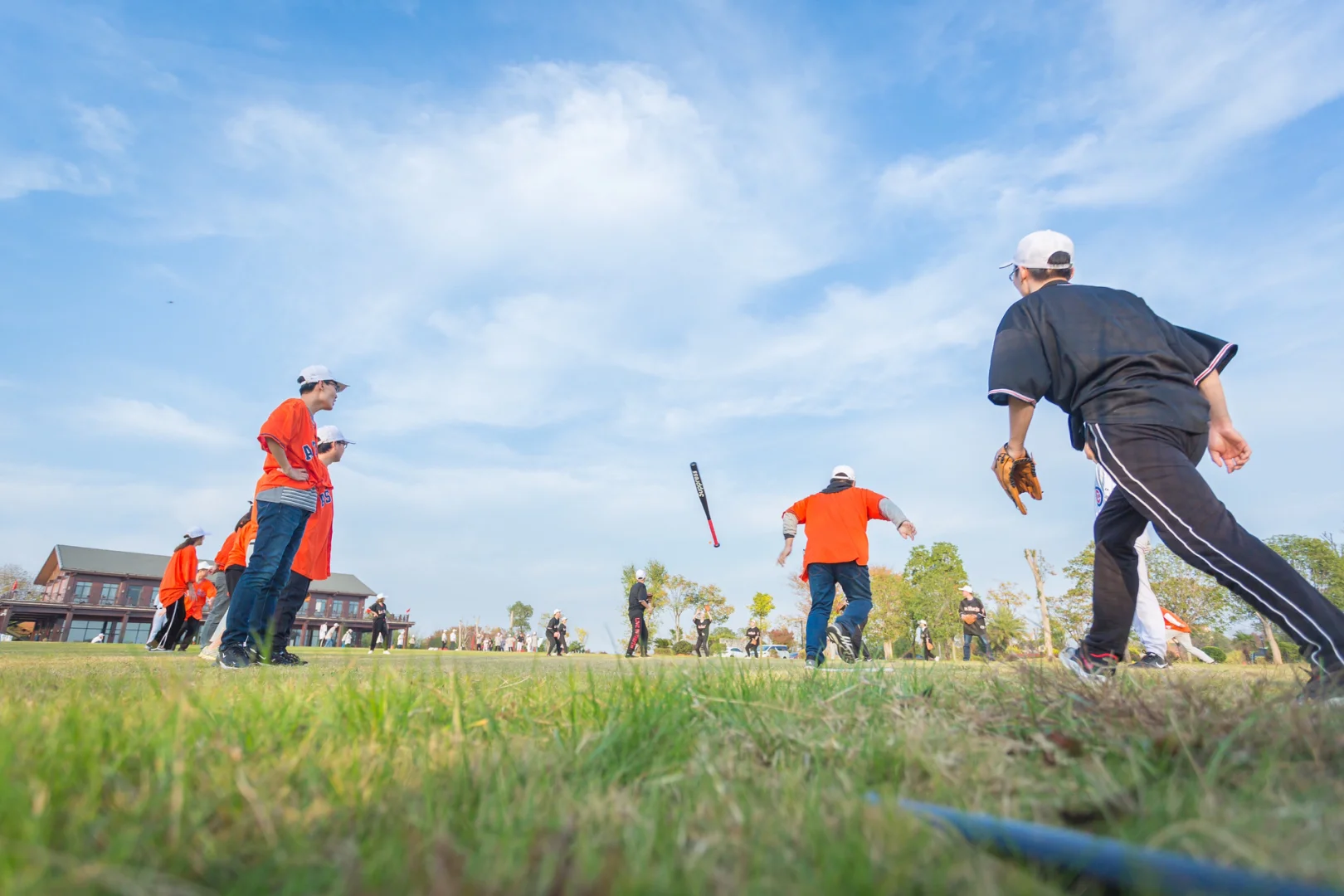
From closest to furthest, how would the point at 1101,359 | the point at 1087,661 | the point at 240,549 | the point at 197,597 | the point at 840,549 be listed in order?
the point at 1101,359 → the point at 1087,661 → the point at 840,549 → the point at 240,549 → the point at 197,597

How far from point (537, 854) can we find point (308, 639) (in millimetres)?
89368

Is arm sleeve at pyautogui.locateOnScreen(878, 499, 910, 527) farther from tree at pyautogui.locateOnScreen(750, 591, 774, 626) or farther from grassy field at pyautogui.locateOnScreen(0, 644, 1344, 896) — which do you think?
tree at pyautogui.locateOnScreen(750, 591, 774, 626)

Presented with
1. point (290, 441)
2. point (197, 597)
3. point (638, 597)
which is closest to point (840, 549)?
point (290, 441)

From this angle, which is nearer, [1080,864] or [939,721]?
[1080,864]

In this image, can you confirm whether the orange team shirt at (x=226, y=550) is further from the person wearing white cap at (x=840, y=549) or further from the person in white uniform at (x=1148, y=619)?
the person in white uniform at (x=1148, y=619)

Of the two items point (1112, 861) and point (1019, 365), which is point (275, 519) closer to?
point (1019, 365)

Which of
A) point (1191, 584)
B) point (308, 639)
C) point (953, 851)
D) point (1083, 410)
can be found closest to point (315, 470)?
point (1083, 410)

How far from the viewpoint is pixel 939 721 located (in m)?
2.30

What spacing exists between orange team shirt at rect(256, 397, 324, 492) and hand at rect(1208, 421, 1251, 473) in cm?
653

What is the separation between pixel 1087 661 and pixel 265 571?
612 cm

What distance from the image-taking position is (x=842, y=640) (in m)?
7.15

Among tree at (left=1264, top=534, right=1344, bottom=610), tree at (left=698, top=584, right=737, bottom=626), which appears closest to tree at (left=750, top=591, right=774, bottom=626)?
tree at (left=698, top=584, right=737, bottom=626)

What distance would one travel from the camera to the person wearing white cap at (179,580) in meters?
13.4

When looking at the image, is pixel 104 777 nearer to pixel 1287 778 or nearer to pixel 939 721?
pixel 939 721
